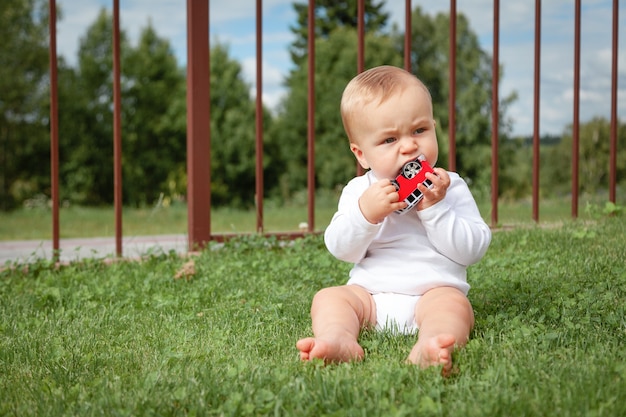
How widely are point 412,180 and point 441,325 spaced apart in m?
0.38

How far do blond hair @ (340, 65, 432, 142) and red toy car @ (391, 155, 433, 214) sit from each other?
0.19 metres

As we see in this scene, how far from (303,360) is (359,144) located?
25.2 inches

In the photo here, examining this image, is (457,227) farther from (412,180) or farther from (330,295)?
(330,295)

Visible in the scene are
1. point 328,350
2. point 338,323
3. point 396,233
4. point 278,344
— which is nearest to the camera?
point 328,350

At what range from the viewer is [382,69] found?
2.03 meters

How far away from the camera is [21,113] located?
14547mm

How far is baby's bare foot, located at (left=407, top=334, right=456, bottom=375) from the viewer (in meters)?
1.56

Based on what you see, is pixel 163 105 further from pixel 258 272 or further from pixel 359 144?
pixel 359 144

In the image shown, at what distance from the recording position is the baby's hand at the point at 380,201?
6.13 feet

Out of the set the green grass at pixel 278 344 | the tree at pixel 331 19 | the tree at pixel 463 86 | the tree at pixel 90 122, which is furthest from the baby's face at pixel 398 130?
the tree at pixel 331 19

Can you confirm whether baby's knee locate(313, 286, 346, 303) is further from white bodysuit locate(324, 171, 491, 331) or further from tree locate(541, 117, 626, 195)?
tree locate(541, 117, 626, 195)

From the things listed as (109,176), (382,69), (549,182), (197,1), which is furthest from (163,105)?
(382,69)

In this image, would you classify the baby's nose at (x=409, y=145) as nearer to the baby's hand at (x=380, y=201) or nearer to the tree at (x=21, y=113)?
the baby's hand at (x=380, y=201)

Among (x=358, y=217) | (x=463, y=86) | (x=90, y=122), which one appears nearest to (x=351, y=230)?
(x=358, y=217)
